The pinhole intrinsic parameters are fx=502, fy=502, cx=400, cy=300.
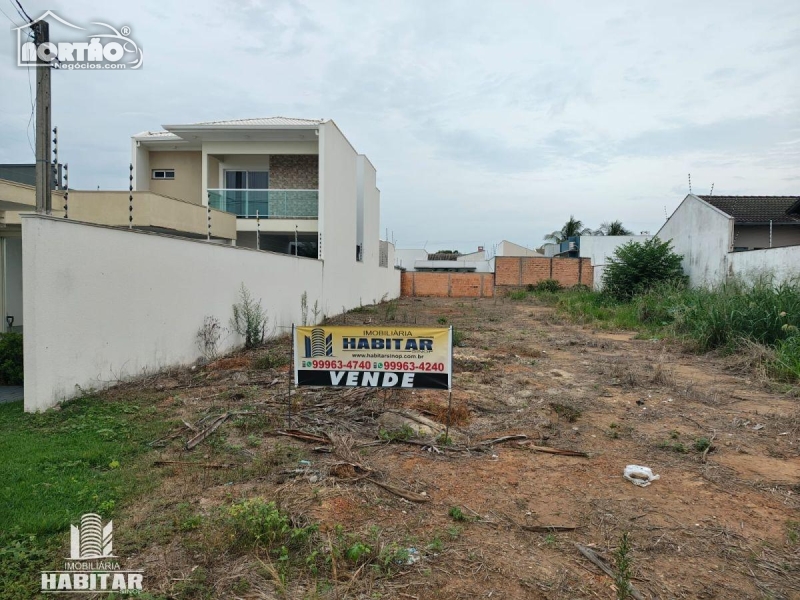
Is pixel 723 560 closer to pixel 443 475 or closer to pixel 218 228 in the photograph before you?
pixel 443 475

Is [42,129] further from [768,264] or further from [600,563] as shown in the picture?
[768,264]

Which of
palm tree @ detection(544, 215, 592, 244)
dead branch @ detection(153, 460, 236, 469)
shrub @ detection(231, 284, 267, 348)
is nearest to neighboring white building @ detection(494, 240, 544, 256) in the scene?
palm tree @ detection(544, 215, 592, 244)

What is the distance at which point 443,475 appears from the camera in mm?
4496

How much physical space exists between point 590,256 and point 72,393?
1629 inches

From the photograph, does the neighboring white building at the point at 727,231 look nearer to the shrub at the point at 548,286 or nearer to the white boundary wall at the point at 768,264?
the white boundary wall at the point at 768,264

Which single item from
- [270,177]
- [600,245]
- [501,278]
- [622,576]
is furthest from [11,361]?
[600,245]

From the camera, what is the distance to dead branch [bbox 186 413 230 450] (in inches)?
197

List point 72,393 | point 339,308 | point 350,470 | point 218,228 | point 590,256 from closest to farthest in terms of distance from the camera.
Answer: point 350,470
point 72,393
point 218,228
point 339,308
point 590,256

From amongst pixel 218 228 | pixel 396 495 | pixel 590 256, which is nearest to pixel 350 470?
pixel 396 495

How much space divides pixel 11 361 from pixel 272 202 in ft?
37.5

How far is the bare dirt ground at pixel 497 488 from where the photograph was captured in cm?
299

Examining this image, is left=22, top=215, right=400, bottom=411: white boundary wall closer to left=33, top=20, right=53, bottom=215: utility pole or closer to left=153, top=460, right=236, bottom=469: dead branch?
left=33, top=20, right=53, bottom=215: utility pole

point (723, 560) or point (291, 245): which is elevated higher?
point (291, 245)

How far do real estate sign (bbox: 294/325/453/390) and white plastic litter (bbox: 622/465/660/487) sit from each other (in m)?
1.86
